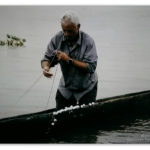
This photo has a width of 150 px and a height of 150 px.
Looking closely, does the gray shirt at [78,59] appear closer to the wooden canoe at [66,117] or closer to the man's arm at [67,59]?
the man's arm at [67,59]

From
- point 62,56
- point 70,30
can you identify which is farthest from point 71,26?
point 62,56

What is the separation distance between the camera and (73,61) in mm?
2096

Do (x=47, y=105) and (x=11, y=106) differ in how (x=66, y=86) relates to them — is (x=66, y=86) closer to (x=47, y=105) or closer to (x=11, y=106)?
(x=47, y=105)

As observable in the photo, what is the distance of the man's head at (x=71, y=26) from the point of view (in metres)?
2.12

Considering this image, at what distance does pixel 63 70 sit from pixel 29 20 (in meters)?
0.55

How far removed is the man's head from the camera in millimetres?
2117

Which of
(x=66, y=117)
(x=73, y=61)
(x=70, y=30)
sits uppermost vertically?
(x=70, y=30)

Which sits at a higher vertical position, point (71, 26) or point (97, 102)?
point (71, 26)

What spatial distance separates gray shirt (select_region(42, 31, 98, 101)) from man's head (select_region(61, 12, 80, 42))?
34mm

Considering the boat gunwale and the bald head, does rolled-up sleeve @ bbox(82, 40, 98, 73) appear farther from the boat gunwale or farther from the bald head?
the boat gunwale

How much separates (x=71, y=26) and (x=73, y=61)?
0.71 ft

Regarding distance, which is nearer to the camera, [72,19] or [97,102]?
[72,19]

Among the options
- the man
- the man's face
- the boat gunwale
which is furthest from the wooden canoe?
the man's face

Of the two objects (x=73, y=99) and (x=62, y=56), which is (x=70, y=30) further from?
(x=73, y=99)
